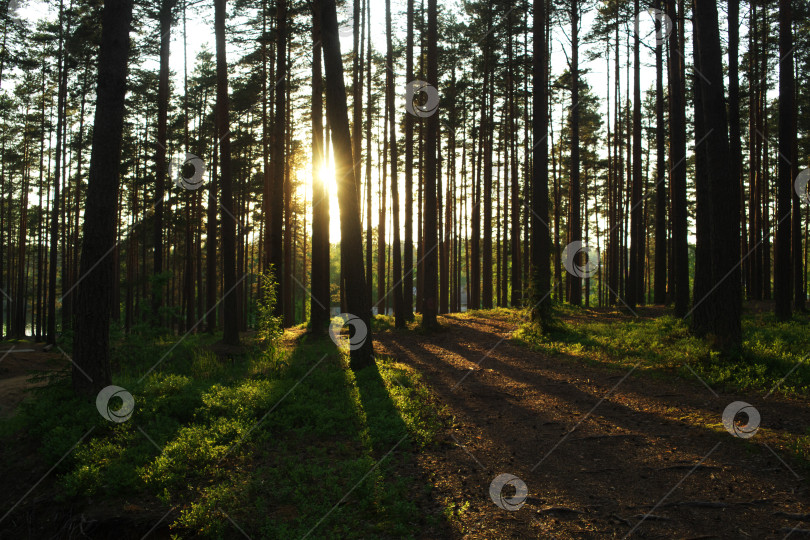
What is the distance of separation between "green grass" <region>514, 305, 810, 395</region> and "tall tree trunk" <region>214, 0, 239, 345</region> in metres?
8.47

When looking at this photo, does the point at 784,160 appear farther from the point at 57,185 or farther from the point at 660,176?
the point at 57,185

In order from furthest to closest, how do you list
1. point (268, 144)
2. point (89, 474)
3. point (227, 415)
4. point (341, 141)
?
point (268, 144) < point (341, 141) < point (227, 415) < point (89, 474)

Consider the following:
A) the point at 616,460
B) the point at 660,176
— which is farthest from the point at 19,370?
the point at 660,176

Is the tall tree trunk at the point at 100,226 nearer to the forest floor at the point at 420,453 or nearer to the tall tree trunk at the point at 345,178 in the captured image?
the forest floor at the point at 420,453

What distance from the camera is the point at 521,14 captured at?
75.7 feet

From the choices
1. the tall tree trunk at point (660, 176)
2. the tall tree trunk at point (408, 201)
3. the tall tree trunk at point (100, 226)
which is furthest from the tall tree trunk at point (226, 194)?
the tall tree trunk at point (660, 176)

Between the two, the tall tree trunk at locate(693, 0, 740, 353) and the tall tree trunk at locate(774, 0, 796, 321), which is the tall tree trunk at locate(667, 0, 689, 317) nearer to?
the tall tree trunk at locate(774, 0, 796, 321)

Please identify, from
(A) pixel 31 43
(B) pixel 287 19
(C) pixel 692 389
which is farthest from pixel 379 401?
(A) pixel 31 43

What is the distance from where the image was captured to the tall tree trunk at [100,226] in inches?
290

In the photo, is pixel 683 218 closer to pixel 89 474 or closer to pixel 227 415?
pixel 227 415

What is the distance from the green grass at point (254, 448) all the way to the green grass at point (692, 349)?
191 inches

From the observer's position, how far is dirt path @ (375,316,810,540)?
4.01 meters

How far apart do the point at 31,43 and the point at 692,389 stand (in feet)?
92.6

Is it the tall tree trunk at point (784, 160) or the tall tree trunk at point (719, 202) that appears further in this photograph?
the tall tree trunk at point (784, 160)
